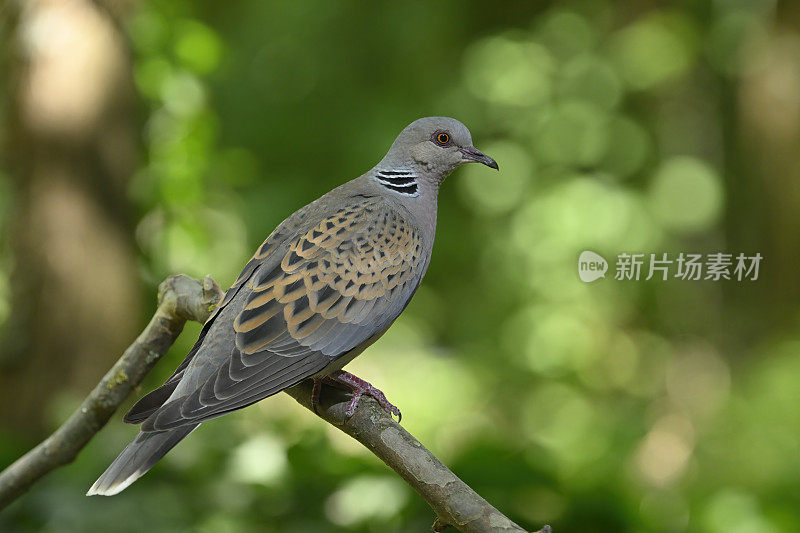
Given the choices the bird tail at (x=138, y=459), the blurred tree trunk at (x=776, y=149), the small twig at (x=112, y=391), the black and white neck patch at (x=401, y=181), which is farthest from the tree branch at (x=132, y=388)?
the blurred tree trunk at (x=776, y=149)

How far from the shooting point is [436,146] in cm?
233

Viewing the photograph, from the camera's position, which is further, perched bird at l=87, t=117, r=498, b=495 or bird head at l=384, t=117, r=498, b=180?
bird head at l=384, t=117, r=498, b=180

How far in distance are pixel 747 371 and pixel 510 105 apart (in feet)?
9.77

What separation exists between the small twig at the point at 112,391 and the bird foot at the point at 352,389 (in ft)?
1.20

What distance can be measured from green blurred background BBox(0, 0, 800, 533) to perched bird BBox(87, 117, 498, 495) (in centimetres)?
126

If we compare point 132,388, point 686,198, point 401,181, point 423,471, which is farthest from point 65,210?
point 686,198

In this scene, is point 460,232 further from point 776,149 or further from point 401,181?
point 401,181

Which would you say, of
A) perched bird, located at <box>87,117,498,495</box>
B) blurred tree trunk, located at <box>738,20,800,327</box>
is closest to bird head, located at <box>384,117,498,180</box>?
perched bird, located at <box>87,117,498,495</box>

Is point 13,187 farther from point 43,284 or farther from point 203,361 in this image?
Answer: point 203,361

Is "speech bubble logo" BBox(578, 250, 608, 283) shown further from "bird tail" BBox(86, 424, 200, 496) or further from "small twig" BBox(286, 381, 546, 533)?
"bird tail" BBox(86, 424, 200, 496)

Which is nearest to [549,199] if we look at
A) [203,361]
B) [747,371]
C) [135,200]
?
[747,371]

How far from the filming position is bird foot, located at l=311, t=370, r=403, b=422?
1962 mm

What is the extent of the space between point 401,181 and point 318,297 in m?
0.46

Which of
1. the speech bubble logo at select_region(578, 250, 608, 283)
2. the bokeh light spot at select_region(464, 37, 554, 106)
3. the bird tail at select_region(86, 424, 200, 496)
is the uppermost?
the bokeh light spot at select_region(464, 37, 554, 106)
